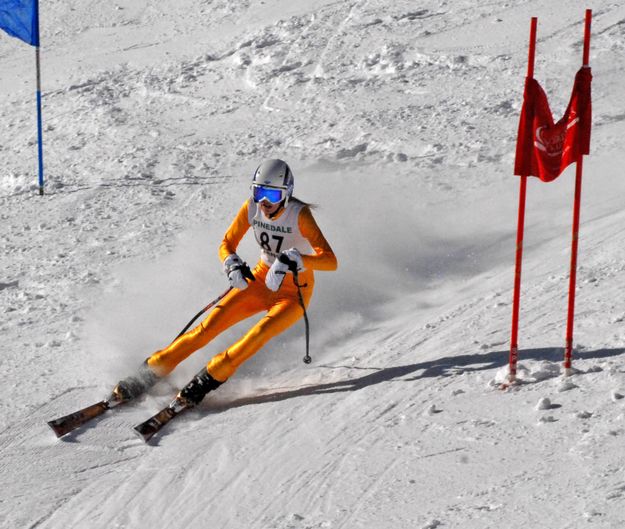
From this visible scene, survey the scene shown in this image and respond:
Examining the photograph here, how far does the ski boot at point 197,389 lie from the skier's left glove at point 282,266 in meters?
0.84

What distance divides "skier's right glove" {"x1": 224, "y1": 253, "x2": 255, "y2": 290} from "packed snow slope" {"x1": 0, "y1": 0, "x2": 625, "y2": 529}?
2.73 ft

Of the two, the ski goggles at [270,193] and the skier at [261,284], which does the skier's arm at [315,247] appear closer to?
the skier at [261,284]

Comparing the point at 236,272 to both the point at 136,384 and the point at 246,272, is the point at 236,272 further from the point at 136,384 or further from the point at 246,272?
the point at 136,384

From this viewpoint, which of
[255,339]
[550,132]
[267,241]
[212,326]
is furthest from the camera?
[267,241]

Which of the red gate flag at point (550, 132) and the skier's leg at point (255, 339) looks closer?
the red gate flag at point (550, 132)

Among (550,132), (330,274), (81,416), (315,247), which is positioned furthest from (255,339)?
(550,132)

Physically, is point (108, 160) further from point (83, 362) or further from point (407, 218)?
point (83, 362)

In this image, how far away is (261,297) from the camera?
25.1ft

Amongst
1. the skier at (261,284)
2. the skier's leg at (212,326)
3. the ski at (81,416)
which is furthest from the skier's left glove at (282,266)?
the ski at (81,416)

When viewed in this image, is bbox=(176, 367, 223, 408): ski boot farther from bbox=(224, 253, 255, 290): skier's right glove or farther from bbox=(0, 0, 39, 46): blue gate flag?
bbox=(0, 0, 39, 46): blue gate flag

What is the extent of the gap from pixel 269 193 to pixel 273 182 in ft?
0.31

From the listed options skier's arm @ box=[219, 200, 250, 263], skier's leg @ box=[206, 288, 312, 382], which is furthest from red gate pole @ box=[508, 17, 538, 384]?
skier's arm @ box=[219, 200, 250, 263]

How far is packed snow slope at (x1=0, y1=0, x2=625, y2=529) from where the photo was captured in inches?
225

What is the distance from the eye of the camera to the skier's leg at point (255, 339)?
7027mm
